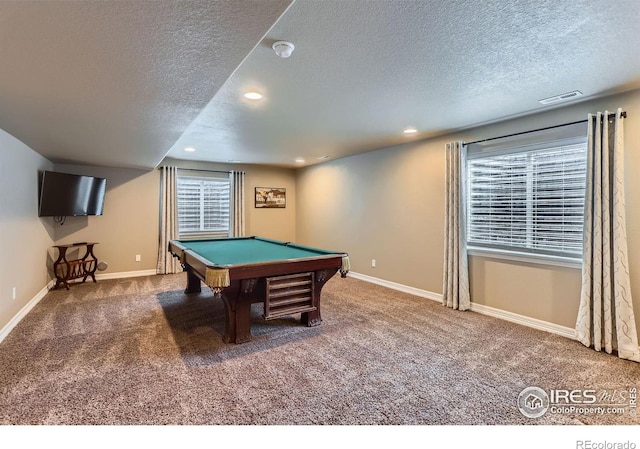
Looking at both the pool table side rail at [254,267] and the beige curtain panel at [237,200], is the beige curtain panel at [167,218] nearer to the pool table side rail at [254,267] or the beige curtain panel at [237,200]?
the beige curtain panel at [237,200]

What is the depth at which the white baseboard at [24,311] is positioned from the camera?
305cm

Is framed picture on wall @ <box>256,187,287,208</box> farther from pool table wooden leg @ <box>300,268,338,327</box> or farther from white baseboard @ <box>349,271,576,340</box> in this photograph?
pool table wooden leg @ <box>300,268,338,327</box>

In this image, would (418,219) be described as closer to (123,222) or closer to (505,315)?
(505,315)

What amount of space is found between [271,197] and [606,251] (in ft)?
19.2

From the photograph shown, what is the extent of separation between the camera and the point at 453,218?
4.01 metres

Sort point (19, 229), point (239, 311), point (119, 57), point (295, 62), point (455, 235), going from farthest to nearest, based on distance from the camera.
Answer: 1. point (455, 235)
2. point (19, 229)
3. point (239, 311)
4. point (295, 62)
5. point (119, 57)

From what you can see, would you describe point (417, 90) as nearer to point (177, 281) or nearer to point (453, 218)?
point (453, 218)

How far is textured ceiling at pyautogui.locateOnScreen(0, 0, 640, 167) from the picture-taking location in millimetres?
1319

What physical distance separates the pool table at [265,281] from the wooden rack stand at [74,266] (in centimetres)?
254

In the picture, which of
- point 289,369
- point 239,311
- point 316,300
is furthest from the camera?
point 316,300

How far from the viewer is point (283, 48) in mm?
1921

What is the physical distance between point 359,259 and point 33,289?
470 centimetres

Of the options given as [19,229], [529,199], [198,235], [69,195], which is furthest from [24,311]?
[529,199]

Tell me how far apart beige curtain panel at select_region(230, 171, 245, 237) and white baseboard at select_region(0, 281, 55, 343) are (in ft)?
10.2
